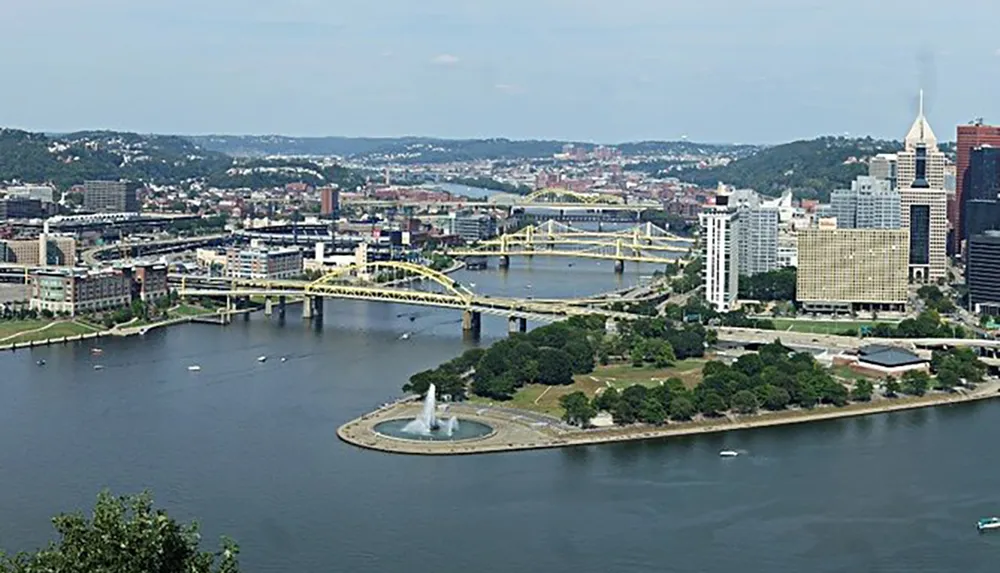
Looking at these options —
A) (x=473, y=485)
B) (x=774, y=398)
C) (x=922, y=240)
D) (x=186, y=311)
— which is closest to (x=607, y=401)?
(x=774, y=398)

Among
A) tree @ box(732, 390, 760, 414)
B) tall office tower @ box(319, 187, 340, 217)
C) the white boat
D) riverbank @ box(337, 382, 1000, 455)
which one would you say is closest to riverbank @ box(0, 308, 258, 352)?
riverbank @ box(337, 382, 1000, 455)

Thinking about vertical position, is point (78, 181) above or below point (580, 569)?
above

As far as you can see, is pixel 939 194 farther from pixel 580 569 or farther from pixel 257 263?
pixel 580 569

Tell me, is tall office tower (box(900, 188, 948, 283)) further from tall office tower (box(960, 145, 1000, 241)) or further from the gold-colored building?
the gold-colored building

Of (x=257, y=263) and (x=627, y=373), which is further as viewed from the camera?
(x=257, y=263)

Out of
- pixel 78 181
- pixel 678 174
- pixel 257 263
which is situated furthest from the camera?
pixel 678 174

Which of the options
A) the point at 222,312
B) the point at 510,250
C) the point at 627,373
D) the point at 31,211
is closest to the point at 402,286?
the point at 222,312

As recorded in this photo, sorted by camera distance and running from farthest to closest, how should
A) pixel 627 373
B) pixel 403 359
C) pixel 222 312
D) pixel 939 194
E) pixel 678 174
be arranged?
1. pixel 678 174
2. pixel 939 194
3. pixel 222 312
4. pixel 403 359
5. pixel 627 373

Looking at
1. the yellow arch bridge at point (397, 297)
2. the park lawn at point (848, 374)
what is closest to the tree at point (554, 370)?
the park lawn at point (848, 374)
